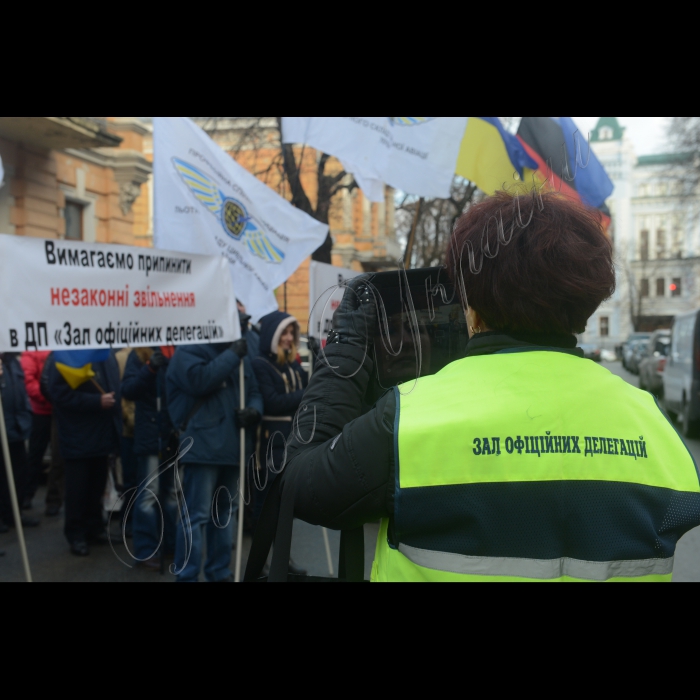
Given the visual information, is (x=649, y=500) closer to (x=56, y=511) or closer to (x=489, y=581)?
(x=489, y=581)

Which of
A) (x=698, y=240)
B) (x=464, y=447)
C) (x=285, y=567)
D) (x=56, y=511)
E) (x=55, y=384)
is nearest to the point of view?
(x=464, y=447)

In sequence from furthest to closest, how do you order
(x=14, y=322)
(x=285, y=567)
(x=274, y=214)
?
1. (x=274, y=214)
2. (x=14, y=322)
3. (x=285, y=567)

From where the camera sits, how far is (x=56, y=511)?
6352mm

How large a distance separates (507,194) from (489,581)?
65cm

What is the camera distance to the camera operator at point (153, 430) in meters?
4.53

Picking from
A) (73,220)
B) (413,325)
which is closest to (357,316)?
(413,325)

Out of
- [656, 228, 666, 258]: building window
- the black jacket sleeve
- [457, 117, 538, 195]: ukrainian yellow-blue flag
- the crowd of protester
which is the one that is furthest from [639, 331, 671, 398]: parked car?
the black jacket sleeve

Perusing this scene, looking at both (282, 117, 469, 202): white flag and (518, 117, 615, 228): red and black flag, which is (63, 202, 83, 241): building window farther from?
(518, 117, 615, 228): red and black flag

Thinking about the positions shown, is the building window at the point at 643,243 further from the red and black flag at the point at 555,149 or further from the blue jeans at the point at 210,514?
the blue jeans at the point at 210,514

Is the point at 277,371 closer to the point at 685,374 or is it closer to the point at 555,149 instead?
the point at 555,149

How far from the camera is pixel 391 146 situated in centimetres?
530

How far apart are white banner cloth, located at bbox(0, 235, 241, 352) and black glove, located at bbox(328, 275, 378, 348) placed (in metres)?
2.00

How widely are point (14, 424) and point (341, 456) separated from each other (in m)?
5.21

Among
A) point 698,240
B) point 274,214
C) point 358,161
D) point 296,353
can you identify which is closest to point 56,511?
point 296,353
